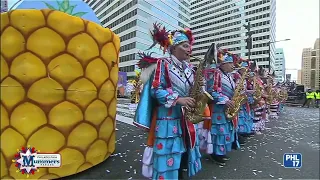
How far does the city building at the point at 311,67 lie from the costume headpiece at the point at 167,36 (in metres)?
0.94

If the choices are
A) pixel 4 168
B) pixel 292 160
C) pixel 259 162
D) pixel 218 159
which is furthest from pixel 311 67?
pixel 4 168

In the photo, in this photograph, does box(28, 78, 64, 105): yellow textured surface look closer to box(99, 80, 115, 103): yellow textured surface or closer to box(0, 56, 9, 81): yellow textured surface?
box(0, 56, 9, 81): yellow textured surface

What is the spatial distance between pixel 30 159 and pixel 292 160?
95.9 inches

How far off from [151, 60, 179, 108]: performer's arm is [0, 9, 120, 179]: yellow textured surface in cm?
84

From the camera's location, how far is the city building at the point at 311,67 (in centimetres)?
166

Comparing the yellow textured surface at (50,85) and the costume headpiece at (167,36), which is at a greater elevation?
the costume headpiece at (167,36)

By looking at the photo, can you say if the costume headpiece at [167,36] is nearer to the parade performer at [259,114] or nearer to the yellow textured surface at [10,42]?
the yellow textured surface at [10,42]

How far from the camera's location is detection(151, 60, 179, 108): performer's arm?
5.76ft

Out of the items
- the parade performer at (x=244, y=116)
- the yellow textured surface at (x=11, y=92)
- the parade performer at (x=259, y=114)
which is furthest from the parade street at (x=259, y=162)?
the parade performer at (x=259, y=114)

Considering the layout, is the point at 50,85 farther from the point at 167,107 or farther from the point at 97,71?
the point at 167,107

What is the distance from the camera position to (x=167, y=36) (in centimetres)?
200

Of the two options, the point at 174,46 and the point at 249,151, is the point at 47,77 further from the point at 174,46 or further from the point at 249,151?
the point at 249,151

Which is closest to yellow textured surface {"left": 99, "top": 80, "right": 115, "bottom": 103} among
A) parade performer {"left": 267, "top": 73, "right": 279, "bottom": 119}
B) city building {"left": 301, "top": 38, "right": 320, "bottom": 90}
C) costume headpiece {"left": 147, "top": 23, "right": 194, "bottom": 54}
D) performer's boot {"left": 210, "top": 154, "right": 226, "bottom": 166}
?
costume headpiece {"left": 147, "top": 23, "right": 194, "bottom": 54}

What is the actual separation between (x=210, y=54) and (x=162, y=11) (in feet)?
3.80
